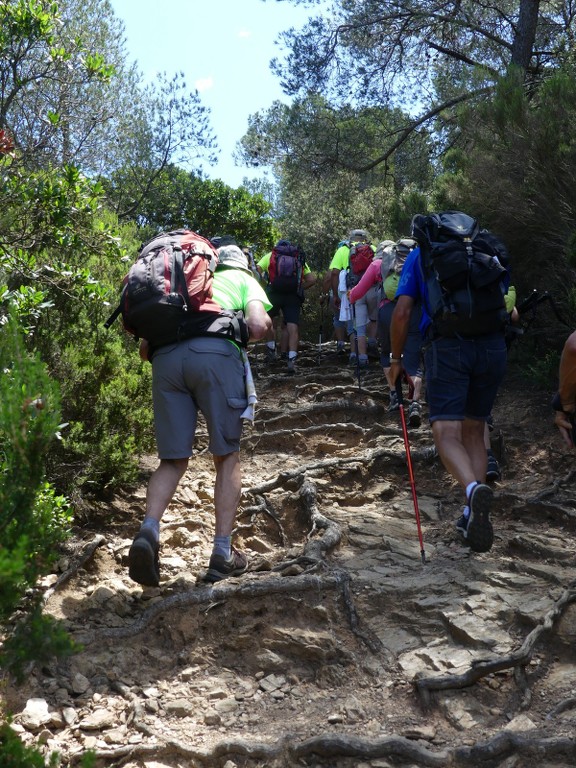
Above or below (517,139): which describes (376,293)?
below

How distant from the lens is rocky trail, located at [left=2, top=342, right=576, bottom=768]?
3447 millimetres

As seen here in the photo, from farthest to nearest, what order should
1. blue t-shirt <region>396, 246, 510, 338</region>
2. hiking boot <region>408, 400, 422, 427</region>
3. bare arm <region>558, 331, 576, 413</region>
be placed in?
1. hiking boot <region>408, 400, 422, 427</region>
2. blue t-shirt <region>396, 246, 510, 338</region>
3. bare arm <region>558, 331, 576, 413</region>

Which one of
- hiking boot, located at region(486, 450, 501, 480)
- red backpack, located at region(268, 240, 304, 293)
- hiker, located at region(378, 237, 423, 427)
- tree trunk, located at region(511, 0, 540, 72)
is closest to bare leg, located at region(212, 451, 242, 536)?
hiking boot, located at region(486, 450, 501, 480)

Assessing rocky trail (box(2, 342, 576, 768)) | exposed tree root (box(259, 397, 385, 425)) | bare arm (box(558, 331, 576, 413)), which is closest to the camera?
rocky trail (box(2, 342, 576, 768))

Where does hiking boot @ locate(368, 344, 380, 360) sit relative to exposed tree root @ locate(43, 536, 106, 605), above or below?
above

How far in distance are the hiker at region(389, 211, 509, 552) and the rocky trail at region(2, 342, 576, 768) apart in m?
0.51

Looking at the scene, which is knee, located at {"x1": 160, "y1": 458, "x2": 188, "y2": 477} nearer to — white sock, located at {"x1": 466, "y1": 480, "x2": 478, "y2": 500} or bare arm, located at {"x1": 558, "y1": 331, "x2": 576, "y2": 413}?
white sock, located at {"x1": 466, "y1": 480, "x2": 478, "y2": 500}

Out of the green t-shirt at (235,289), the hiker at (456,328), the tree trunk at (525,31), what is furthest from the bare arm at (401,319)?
the tree trunk at (525,31)

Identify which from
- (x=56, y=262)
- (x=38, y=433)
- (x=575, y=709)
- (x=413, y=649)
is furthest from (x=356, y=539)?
(x=38, y=433)

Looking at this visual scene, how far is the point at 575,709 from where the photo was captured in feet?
11.4

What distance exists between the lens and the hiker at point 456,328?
4.71 metres

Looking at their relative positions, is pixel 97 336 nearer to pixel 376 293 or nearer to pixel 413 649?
pixel 413 649

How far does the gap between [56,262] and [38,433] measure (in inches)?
120

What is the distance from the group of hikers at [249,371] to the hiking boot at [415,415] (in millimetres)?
2788
